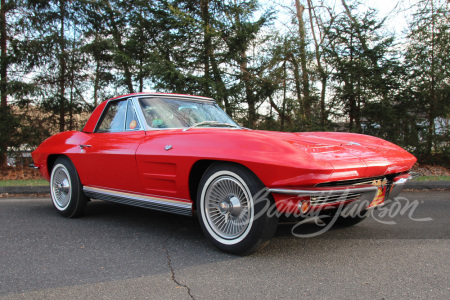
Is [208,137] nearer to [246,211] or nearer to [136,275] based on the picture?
[246,211]

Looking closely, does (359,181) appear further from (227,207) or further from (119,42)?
(119,42)

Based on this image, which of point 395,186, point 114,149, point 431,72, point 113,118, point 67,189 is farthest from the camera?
point 431,72

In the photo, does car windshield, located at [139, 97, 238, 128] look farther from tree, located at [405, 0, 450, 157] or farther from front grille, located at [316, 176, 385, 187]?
tree, located at [405, 0, 450, 157]

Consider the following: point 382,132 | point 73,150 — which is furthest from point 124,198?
point 382,132

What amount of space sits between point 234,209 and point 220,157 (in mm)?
436

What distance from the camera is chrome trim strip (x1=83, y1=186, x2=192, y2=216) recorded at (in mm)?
3230

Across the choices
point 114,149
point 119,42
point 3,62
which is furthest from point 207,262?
point 3,62

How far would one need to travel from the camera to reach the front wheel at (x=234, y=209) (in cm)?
272

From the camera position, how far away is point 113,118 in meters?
4.39

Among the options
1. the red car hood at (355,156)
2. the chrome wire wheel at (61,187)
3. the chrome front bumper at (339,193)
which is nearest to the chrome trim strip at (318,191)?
the chrome front bumper at (339,193)

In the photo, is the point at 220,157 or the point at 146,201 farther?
the point at 146,201

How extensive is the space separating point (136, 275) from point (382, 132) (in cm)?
972

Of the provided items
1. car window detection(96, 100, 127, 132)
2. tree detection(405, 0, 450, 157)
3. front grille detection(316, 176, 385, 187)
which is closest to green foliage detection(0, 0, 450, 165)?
tree detection(405, 0, 450, 157)

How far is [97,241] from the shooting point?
3.42 metres
